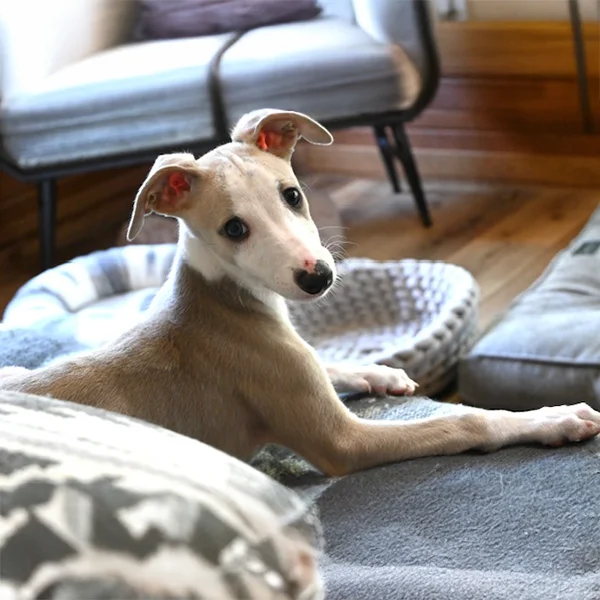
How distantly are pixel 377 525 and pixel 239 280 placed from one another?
1.26 feet

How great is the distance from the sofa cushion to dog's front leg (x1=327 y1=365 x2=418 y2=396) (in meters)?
1.20

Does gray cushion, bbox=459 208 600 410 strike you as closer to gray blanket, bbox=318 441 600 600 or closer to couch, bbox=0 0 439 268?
gray blanket, bbox=318 441 600 600

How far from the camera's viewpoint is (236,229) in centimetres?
128

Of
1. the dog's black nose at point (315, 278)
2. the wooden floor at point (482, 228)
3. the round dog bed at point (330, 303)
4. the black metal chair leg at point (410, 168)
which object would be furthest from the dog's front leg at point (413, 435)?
the black metal chair leg at point (410, 168)

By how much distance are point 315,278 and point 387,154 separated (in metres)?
2.07

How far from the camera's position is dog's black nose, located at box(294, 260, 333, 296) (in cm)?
122

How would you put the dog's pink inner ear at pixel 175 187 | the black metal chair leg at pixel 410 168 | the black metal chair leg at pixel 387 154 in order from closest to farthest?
1. the dog's pink inner ear at pixel 175 187
2. the black metal chair leg at pixel 410 168
3. the black metal chair leg at pixel 387 154

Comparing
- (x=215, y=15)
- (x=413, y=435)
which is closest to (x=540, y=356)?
(x=413, y=435)

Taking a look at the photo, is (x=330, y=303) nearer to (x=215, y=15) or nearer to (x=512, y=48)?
(x=215, y=15)

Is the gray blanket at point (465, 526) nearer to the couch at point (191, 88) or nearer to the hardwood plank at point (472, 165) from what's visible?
the couch at point (191, 88)

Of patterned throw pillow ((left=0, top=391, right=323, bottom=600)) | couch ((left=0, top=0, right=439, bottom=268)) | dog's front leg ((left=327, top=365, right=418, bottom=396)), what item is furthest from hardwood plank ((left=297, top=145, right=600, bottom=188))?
patterned throw pillow ((left=0, top=391, right=323, bottom=600))

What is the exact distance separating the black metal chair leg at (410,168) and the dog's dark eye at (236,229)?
1663mm

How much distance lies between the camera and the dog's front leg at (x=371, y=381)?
1.59 metres

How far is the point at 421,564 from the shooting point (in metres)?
1.11
